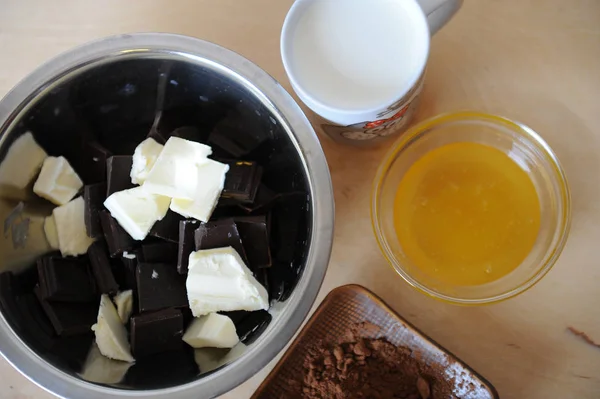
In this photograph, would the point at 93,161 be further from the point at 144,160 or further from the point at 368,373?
the point at 368,373

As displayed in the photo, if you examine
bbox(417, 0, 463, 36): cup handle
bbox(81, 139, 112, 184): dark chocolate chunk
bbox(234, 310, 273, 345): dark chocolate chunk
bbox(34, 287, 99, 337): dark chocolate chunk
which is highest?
bbox(417, 0, 463, 36): cup handle

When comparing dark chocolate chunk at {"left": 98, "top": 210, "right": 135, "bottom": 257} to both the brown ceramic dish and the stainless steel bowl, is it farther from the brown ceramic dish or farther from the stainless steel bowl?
the brown ceramic dish

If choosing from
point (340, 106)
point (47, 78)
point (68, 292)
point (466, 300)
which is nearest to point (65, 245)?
point (68, 292)

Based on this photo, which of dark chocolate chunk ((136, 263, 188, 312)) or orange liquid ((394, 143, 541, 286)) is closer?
dark chocolate chunk ((136, 263, 188, 312))

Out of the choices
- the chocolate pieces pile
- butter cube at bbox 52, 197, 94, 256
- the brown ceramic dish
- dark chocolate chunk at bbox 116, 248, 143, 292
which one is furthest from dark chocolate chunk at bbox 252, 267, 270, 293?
butter cube at bbox 52, 197, 94, 256

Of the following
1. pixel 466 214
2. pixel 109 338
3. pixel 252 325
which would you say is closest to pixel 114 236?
pixel 109 338

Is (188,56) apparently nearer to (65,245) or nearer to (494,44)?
(65,245)

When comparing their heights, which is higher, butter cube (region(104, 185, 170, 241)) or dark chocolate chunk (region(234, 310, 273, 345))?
butter cube (region(104, 185, 170, 241))

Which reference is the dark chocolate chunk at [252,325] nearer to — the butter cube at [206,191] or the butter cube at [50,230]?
the butter cube at [206,191]
